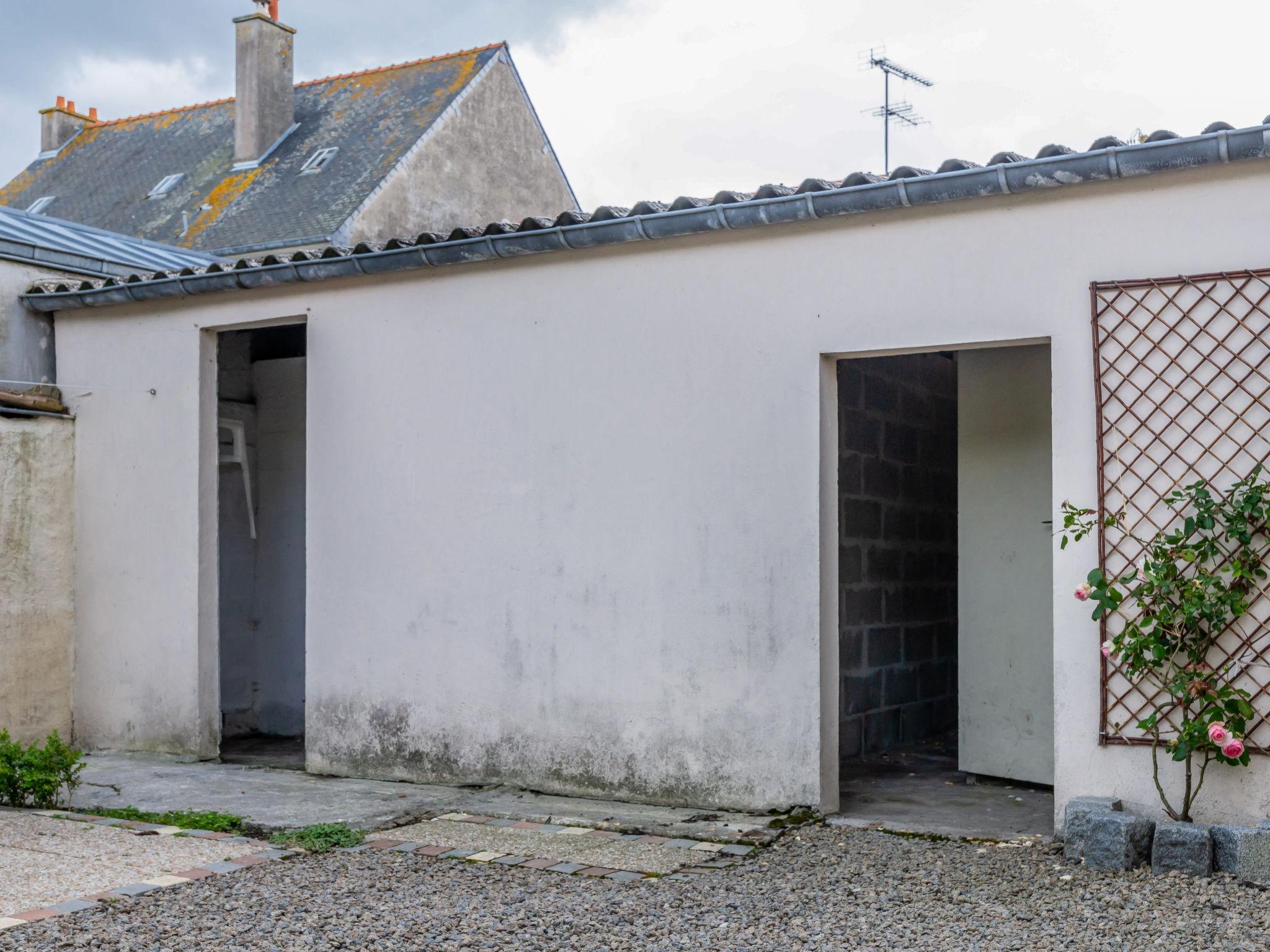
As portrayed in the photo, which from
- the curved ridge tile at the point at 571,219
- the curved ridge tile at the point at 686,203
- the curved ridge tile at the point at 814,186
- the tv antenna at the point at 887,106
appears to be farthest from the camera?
the tv antenna at the point at 887,106

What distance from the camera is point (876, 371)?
24.9 feet

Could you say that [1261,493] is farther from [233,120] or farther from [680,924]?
[233,120]

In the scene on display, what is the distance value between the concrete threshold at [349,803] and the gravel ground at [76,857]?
41 centimetres

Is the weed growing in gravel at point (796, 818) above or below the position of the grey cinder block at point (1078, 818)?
below

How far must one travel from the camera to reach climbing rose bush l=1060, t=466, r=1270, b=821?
4.53 metres

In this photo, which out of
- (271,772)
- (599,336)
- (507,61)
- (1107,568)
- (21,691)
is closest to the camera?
(1107,568)

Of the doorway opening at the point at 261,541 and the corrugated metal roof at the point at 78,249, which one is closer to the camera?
the corrugated metal roof at the point at 78,249

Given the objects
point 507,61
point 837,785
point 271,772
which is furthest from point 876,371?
point 507,61

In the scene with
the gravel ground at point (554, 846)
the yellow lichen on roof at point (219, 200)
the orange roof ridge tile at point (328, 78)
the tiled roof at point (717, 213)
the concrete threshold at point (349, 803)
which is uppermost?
the orange roof ridge tile at point (328, 78)

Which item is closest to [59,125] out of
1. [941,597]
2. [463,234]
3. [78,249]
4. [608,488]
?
[78,249]

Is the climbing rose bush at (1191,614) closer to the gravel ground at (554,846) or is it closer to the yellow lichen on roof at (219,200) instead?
the gravel ground at (554,846)

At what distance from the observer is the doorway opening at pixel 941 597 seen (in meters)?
6.32

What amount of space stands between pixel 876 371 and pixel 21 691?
5.43 m

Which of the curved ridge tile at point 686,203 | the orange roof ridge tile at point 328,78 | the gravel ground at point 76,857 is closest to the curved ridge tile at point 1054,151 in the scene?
the curved ridge tile at point 686,203
